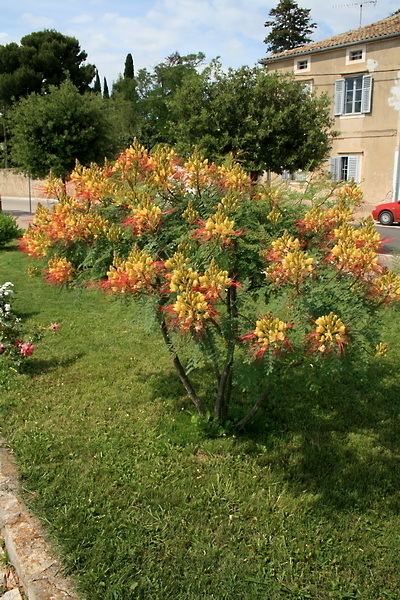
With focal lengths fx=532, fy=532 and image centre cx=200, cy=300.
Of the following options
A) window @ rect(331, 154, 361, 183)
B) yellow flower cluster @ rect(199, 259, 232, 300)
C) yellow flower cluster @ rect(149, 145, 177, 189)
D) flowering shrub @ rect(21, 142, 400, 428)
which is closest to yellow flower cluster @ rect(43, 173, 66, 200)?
flowering shrub @ rect(21, 142, 400, 428)

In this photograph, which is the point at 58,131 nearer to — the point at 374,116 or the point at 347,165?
the point at 347,165

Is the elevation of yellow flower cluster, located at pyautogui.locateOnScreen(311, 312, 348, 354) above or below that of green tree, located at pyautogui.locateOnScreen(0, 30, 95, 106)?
below

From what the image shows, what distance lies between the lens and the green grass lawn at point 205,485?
2609mm

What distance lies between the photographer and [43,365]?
17.3 ft

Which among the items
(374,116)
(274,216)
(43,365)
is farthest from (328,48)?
(274,216)

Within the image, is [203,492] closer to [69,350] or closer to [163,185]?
[163,185]

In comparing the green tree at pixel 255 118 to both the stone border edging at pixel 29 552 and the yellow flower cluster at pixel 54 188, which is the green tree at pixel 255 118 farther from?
the stone border edging at pixel 29 552

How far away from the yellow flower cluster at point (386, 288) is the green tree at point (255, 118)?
11.8m

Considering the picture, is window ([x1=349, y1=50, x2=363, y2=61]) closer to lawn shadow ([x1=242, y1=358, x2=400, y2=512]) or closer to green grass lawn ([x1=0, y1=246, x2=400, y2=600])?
green grass lawn ([x1=0, y1=246, x2=400, y2=600])

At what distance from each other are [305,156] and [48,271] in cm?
1252

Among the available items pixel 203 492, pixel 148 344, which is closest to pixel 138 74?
pixel 148 344

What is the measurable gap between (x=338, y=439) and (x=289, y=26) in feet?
147

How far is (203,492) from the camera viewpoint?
3227mm

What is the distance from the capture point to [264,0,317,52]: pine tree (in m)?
41.7
